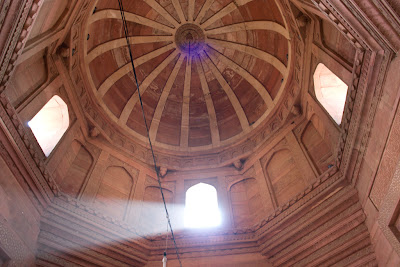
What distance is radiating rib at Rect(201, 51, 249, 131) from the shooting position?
46.4 ft

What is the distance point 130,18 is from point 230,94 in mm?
5553

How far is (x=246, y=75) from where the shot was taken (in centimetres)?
1475

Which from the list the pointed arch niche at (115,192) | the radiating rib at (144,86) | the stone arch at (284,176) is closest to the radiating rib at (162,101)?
the radiating rib at (144,86)

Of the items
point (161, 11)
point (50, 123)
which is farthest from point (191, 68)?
point (50, 123)

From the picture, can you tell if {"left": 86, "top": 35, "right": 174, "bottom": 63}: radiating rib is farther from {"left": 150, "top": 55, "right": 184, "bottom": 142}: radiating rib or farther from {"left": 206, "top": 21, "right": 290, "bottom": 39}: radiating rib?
{"left": 206, "top": 21, "right": 290, "bottom": 39}: radiating rib

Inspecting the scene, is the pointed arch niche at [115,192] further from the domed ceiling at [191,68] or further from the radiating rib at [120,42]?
the radiating rib at [120,42]

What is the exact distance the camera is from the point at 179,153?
45.1 ft

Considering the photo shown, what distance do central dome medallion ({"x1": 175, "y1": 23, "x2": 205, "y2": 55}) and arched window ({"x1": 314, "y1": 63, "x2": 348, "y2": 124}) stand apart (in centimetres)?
719

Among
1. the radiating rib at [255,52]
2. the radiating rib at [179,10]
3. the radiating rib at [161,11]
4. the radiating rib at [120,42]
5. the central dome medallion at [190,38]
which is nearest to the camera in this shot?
the radiating rib at [120,42]

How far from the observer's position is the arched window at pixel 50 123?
935cm

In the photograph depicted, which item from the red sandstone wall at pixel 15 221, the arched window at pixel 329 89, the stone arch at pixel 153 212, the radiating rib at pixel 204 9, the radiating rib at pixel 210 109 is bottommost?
the red sandstone wall at pixel 15 221

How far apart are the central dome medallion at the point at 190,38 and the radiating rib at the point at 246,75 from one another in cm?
61

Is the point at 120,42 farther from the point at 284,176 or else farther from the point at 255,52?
the point at 284,176

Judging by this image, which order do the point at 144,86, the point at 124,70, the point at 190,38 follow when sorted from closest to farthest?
the point at 124,70 < the point at 144,86 < the point at 190,38
